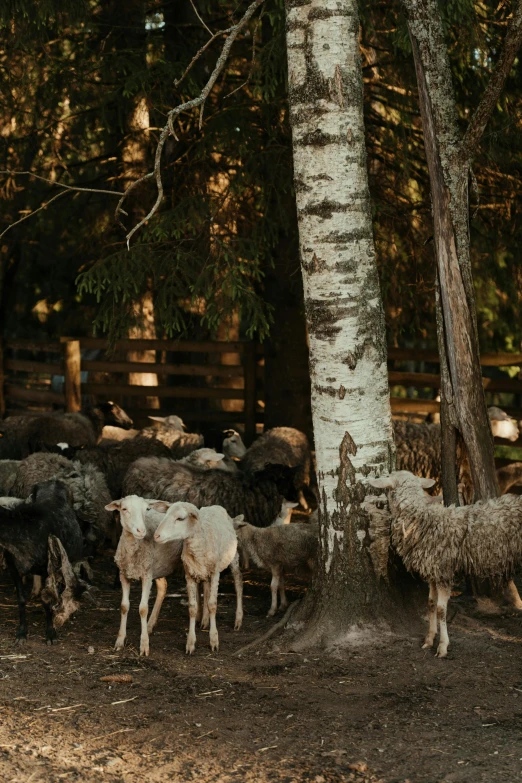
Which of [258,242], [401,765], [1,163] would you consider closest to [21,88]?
[1,163]

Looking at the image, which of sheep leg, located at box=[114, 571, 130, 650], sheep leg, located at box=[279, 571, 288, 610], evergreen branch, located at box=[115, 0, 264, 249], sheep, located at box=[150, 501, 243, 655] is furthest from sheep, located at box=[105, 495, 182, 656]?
evergreen branch, located at box=[115, 0, 264, 249]

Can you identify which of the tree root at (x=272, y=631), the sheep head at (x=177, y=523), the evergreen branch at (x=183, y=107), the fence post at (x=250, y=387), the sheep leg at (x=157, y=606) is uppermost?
the evergreen branch at (x=183, y=107)

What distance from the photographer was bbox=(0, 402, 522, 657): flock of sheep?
6.21 metres

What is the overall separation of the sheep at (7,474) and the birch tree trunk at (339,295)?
4577 millimetres

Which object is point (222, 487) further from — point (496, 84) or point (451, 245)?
point (496, 84)

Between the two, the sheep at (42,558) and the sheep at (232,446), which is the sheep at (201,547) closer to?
the sheep at (42,558)

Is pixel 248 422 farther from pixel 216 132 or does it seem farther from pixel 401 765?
pixel 401 765

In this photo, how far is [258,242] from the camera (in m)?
10.2

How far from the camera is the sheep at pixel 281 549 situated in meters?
7.35

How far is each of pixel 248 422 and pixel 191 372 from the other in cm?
127

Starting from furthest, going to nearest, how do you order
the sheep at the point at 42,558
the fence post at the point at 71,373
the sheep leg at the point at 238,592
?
1. the fence post at the point at 71,373
2. the sheep leg at the point at 238,592
3. the sheep at the point at 42,558

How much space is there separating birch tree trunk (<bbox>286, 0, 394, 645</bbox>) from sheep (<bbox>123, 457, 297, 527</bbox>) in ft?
7.06

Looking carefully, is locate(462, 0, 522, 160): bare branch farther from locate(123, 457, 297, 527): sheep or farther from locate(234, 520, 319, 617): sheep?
locate(123, 457, 297, 527): sheep

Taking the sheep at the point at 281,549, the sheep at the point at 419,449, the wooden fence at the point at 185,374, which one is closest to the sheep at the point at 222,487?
the sheep at the point at 281,549
